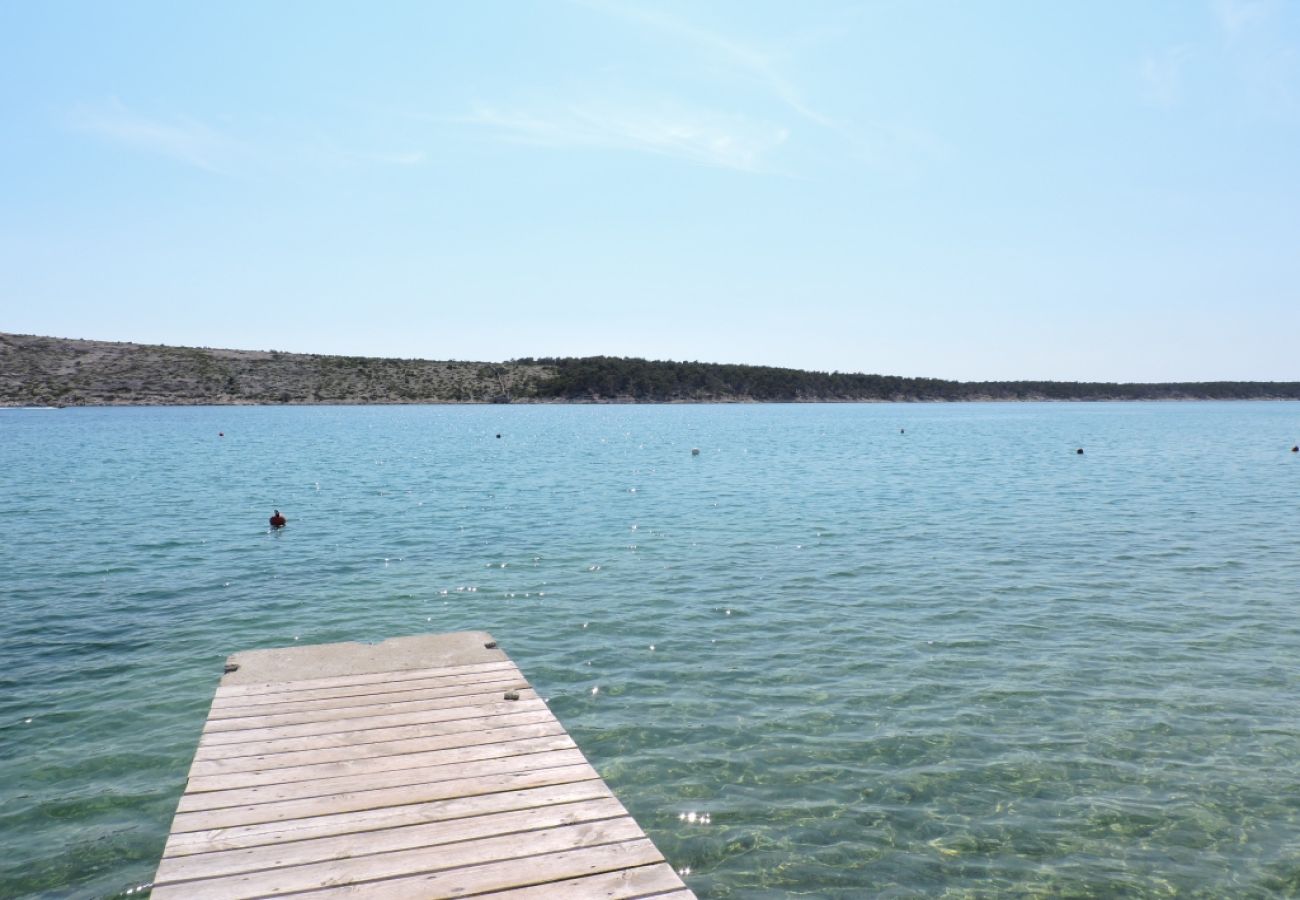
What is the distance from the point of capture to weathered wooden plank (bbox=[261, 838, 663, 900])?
5.21 metres

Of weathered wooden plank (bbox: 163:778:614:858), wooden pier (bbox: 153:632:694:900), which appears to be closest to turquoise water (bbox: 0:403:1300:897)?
wooden pier (bbox: 153:632:694:900)

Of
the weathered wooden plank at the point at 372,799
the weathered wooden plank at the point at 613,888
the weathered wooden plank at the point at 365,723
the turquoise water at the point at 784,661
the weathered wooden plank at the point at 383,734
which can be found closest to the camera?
the weathered wooden plank at the point at 613,888

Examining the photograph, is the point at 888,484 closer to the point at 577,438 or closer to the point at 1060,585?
the point at 1060,585

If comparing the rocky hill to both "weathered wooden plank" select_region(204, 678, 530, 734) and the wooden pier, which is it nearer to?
"weathered wooden plank" select_region(204, 678, 530, 734)

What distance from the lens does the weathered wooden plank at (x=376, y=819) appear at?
586cm

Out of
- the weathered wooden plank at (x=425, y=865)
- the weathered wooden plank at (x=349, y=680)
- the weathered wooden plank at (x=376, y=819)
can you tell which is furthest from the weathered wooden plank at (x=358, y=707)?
the weathered wooden plank at (x=425, y=865)

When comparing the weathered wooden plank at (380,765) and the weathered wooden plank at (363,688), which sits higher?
the weathered wooden plank at (380,765)

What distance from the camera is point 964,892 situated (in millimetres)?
7387

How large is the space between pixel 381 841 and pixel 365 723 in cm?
258

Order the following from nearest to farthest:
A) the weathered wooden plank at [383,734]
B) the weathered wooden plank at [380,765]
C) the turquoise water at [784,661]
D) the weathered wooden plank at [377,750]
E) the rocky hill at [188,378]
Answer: the weathered wooden plank at [380,765] → the weathered wooden plank at [377,750] → the weathered wooden plank at [383,734] → the turquoise water at [784,661] → the rocky hill at [188,378]

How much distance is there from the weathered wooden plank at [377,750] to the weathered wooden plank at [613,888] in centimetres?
253

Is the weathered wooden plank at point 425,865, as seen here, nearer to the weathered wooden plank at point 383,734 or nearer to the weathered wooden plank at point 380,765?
the weathered wooden plank at point 380,765

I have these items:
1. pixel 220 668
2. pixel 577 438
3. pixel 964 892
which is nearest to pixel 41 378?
pixel 577 438

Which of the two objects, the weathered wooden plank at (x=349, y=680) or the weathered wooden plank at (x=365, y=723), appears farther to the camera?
the weathered wooden plank at (x=349, y=680)
